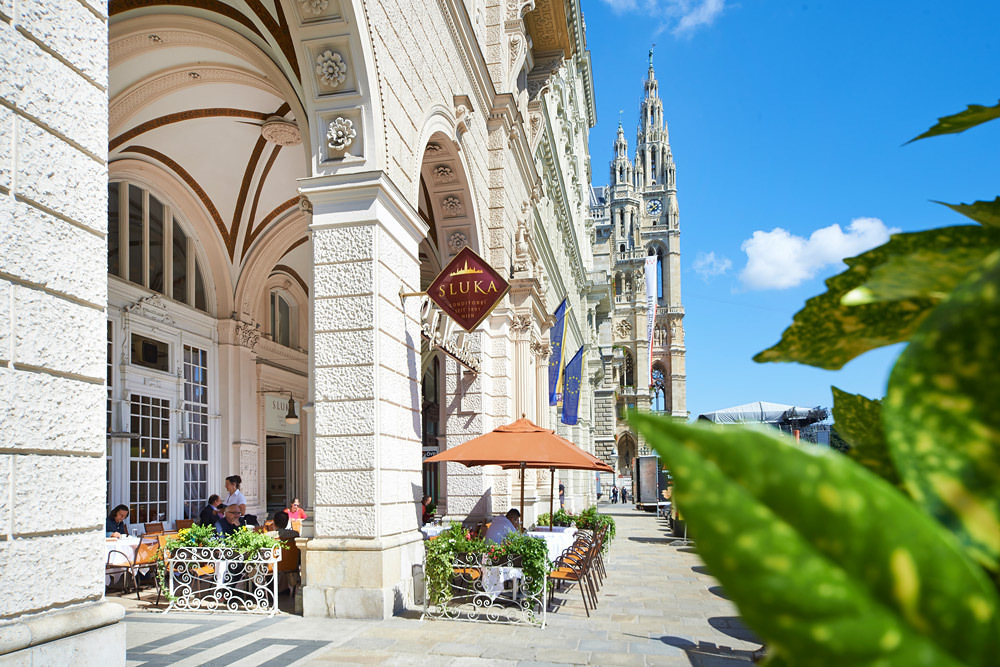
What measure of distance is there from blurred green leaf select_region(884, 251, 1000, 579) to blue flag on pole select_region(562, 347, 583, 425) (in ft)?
77.5

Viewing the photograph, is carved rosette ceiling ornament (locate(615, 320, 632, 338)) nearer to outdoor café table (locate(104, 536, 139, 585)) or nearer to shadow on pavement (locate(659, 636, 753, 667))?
outdoor café table (locate(104, 536, 139, 585))

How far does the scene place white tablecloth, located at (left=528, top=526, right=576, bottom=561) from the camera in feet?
40.4

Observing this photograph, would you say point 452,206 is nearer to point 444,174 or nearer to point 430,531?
point 444,174

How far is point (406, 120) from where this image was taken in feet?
35.0

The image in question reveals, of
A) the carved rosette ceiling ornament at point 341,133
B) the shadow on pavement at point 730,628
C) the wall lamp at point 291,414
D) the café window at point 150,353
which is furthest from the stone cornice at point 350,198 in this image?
the wall lamp at point 291,414

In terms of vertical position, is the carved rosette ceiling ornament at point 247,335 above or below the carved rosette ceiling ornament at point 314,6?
below

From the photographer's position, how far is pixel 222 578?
370 inches

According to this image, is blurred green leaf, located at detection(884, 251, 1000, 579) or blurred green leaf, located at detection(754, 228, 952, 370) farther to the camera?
→ blurred green leaf, located at detection(754, 228, 952, 370)

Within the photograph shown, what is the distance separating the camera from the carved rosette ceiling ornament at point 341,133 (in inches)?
363

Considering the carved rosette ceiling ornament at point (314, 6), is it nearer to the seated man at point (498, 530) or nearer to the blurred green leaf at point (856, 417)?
the seated man at point (498, 530)

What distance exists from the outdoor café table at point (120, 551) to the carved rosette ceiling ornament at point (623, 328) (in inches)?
3053

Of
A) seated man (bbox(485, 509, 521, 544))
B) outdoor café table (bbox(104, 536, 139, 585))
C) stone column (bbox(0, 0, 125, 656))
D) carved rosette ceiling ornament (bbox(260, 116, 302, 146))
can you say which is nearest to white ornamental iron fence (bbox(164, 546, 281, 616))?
outdoor café table (bbox(104, 536, 139, 585))

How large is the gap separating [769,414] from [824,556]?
23.0 m

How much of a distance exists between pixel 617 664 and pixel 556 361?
16179mm
